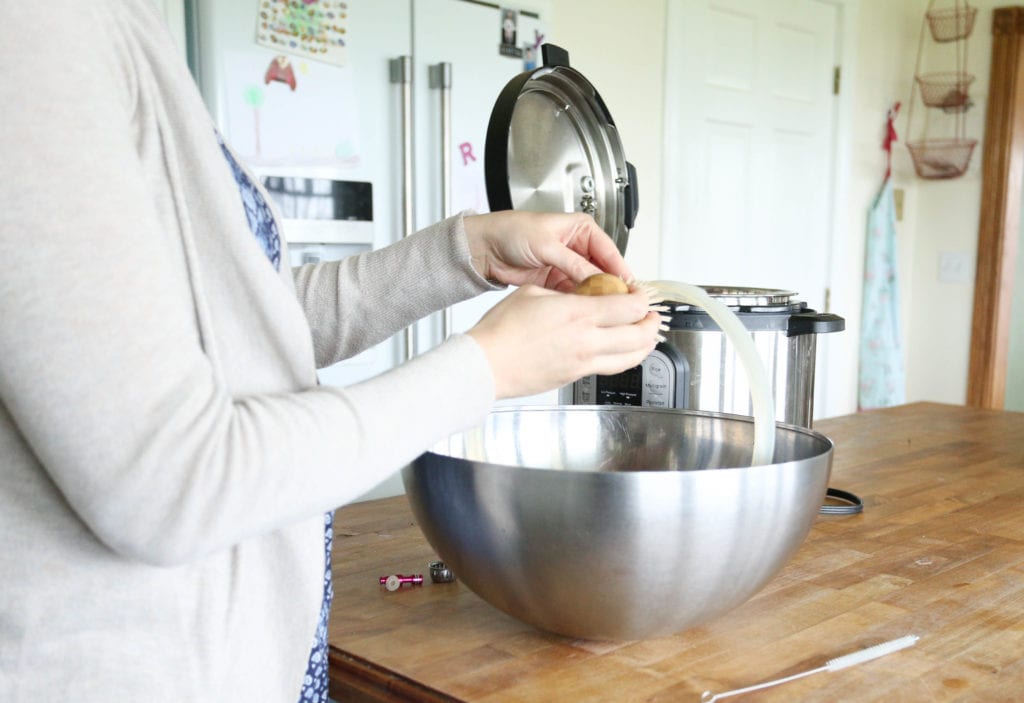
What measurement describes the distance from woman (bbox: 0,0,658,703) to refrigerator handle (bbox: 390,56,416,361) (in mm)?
1648

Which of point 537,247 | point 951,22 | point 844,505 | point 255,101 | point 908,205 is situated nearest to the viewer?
point 537,247

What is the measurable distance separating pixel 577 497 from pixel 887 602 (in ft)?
1.16

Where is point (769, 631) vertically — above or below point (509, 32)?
below

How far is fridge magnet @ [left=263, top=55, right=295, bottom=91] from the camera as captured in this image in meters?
2.11

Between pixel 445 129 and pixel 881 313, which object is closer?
pixel 445 129

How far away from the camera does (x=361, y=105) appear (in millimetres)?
2254

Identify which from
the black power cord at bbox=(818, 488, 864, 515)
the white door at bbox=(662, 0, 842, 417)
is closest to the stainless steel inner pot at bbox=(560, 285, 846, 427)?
the black power cord at bbox=(818, 488, 864, 515)

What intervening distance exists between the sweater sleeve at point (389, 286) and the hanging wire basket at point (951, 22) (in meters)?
3.55

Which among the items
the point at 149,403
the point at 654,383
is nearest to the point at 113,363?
the point at 149,403

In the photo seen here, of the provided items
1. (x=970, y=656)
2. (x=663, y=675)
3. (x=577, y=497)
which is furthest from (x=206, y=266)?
(x=970, y=656)

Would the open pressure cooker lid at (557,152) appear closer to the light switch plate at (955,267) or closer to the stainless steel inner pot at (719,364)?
the stainless steel inner pot at (719,364)

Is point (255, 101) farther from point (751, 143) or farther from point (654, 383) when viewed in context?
point (751, 143)

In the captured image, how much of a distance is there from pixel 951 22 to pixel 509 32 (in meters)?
2.24

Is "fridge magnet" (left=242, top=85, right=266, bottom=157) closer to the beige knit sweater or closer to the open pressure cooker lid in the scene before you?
the open pressure cooker lid
